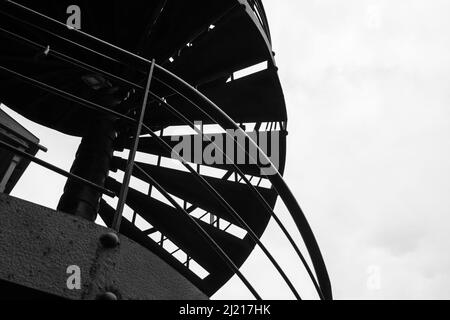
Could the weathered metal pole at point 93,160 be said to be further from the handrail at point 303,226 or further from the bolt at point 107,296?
the bolt at point 107,296

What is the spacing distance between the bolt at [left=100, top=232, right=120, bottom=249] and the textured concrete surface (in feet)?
0.05

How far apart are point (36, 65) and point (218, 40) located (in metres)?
2.57

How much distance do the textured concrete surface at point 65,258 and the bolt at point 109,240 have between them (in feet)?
0.05

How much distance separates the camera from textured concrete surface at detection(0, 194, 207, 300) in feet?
5.42

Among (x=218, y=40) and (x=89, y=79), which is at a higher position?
(x=218, y=40)

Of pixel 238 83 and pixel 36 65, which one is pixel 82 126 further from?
pixel 238 83

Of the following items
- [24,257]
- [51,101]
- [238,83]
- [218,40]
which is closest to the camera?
[24,257]

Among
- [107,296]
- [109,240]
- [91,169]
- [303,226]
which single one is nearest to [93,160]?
[91,169]

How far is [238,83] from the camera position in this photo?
605 centimetres

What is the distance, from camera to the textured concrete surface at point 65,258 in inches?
65.1

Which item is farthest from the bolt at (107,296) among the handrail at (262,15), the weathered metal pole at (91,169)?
the handrail at (262,15)

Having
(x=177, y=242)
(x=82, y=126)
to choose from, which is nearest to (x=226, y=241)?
(x=177, y=242)

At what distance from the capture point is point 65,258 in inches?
69.4

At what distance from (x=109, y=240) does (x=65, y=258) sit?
19 centimetres
